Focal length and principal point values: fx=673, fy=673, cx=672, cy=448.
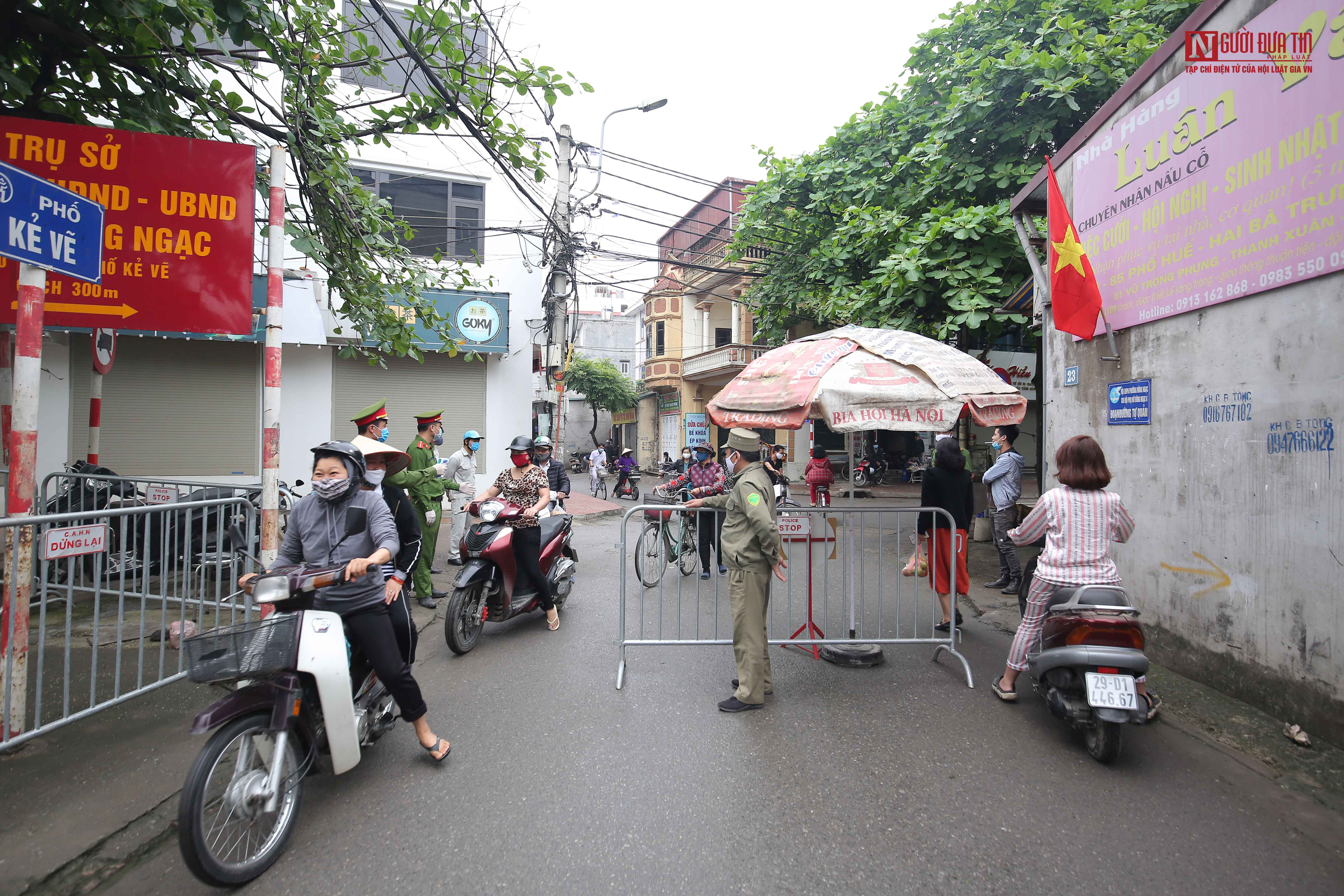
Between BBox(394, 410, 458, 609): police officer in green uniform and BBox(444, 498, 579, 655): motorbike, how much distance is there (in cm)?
75

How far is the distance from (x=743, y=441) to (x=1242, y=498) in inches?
123

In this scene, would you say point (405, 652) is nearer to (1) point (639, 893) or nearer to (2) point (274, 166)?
(1) point (639, 893)

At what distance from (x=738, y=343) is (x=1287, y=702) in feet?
79.2

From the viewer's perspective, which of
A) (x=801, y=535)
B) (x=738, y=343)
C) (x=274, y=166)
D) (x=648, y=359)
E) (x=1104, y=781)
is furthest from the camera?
(x=648, y=359)

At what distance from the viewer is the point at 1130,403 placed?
17.0ft

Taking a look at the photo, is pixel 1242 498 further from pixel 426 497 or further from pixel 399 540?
pixel 426 497

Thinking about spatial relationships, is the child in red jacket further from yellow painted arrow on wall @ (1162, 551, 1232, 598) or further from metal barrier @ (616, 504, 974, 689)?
yellow painted arrow on wall @ (1162, 551, 1232, 598)

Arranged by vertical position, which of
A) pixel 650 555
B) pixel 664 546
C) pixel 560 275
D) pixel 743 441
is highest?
pixel 560 275

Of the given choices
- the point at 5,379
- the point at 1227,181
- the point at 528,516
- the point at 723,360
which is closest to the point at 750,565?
the point at 528,516

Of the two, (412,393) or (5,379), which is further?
(412,393)

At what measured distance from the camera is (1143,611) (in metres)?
5.07

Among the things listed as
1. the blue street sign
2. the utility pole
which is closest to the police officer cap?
the blue street sign

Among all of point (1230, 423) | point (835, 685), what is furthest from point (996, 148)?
point (835, 685)

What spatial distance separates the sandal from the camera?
3469mm
